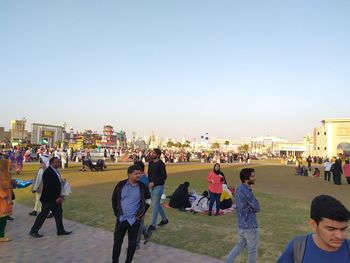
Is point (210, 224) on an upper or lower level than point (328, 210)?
lower

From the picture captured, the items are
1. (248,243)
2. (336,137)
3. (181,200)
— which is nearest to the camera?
(248,243)

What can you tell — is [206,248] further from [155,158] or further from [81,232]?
[81,232]

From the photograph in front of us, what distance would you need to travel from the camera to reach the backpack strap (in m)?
2.01

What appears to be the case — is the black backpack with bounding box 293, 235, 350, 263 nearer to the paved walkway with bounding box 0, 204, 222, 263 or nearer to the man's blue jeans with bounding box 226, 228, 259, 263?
the man's blue jeans with bounding box 226, 228, 259, 263

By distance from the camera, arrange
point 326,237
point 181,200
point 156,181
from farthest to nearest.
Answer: point 181,200
point 156,181
point 326,237

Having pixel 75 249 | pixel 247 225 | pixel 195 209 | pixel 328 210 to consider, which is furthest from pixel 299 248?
pixel 195 209

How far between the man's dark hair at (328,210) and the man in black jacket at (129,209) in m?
3.28

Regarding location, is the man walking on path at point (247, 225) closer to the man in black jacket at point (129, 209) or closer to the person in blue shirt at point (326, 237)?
the man in black jacket at point (129, 209)

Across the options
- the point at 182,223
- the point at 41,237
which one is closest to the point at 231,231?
the point at 182,223

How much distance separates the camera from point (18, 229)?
7.69 metres

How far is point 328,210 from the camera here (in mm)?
1953

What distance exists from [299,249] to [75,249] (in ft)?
16.7

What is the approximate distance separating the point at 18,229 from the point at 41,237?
105 cm

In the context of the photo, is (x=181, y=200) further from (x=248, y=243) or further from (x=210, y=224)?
(x=248, y=243)
